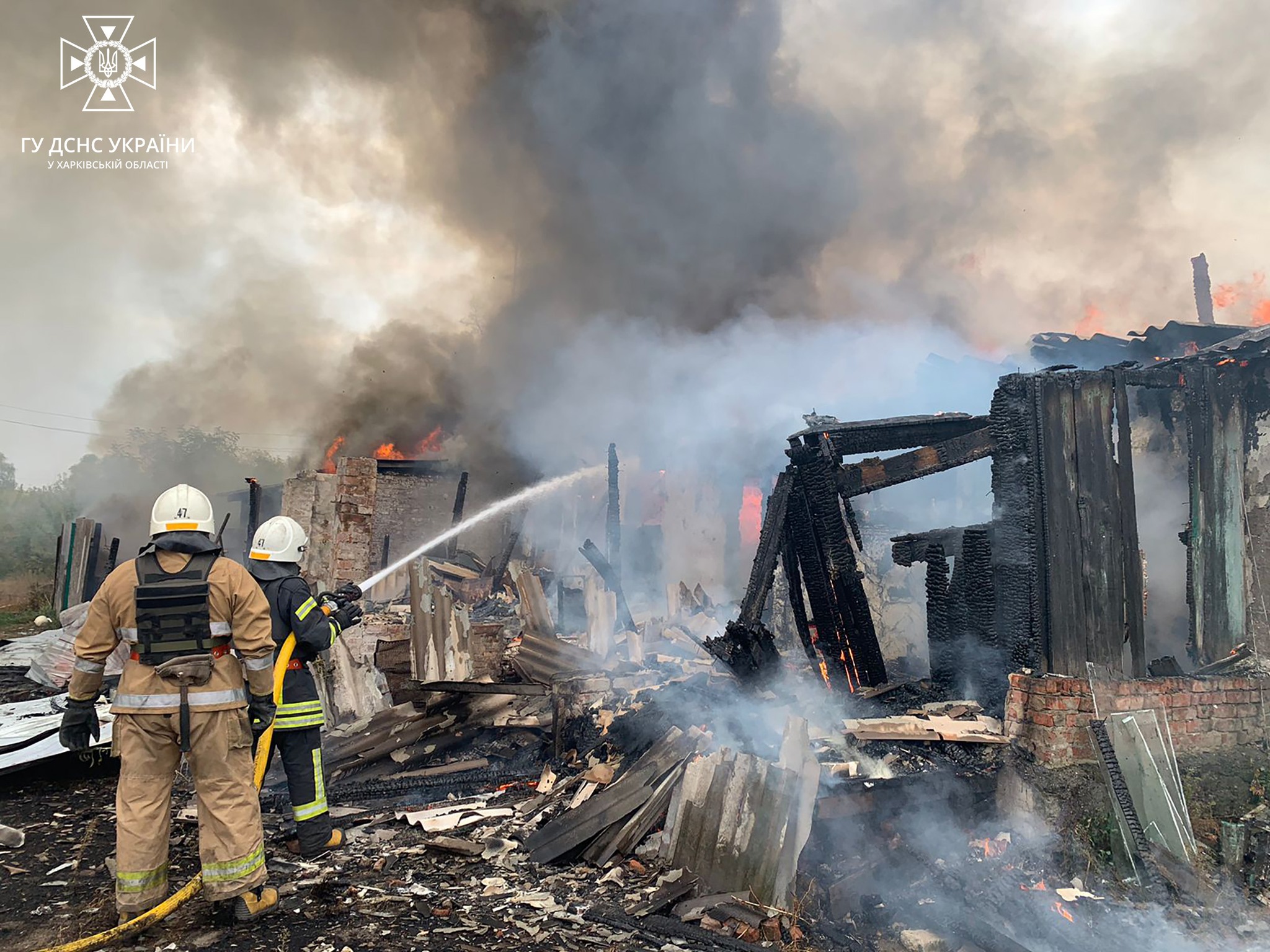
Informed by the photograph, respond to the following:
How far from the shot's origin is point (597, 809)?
448cm

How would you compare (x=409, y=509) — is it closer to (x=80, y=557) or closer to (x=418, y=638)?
(x=80, y=557)

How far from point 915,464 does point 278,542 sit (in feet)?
15.8

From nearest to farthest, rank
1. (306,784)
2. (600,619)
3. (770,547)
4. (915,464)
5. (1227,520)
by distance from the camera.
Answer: (306,784) → (1227,520) → (915,464) → (770,547) → (600,619)

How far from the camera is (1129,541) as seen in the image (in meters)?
5.06

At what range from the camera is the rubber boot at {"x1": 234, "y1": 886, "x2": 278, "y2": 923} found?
3.41 metres

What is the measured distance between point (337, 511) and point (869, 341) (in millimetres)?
14712

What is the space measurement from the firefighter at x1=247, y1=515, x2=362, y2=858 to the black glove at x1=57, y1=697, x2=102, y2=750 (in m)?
0.93

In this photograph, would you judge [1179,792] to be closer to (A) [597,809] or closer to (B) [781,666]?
(B) [781,666]

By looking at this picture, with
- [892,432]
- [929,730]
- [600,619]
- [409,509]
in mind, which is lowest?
[929,730]

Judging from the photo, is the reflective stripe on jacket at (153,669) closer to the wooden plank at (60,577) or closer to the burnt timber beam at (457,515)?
the burnt timber beam at (457,515)

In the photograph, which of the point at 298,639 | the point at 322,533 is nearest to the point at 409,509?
the point at 322,533

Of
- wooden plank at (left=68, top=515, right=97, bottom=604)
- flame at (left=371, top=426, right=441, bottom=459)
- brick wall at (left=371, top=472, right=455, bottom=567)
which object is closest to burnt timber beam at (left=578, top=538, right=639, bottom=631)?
brick wall at (left=371, top=472, right=455, bottom=567)

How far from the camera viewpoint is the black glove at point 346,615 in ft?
15.2

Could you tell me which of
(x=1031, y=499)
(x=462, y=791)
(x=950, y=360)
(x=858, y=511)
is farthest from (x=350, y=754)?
(x=950, y=360)
